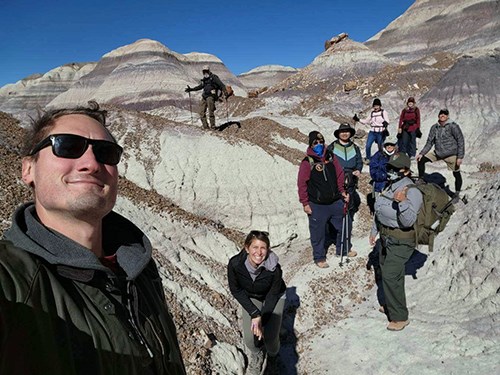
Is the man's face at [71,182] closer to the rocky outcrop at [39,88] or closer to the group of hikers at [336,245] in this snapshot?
the group of hikers at [336,245]

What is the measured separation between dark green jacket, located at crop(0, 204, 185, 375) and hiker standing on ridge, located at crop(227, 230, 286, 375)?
8.20 feet

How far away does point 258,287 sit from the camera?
14.9 ft

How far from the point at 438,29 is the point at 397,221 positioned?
255 feet

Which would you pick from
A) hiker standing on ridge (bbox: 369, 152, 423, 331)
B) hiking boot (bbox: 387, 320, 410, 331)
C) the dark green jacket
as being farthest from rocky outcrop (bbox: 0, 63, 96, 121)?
the dark green jacket

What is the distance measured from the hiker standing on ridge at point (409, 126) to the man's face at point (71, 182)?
10.8 meters

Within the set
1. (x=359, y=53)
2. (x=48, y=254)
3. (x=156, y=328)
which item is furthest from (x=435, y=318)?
(x=359, y=53)

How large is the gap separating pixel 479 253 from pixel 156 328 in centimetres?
592

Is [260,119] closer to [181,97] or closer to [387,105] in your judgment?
[387,105]

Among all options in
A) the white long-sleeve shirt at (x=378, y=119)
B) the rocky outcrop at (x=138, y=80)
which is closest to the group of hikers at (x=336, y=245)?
the white long-sleeve shirt at (x=378, y=119)

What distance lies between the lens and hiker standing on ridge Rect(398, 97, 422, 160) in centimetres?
1126

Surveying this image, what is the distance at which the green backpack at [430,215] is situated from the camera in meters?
4.86

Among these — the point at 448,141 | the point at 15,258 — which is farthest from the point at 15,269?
the point at 448,141

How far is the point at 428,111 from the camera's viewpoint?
2031cm

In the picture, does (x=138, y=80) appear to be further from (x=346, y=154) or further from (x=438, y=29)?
(x=438, y=29)
